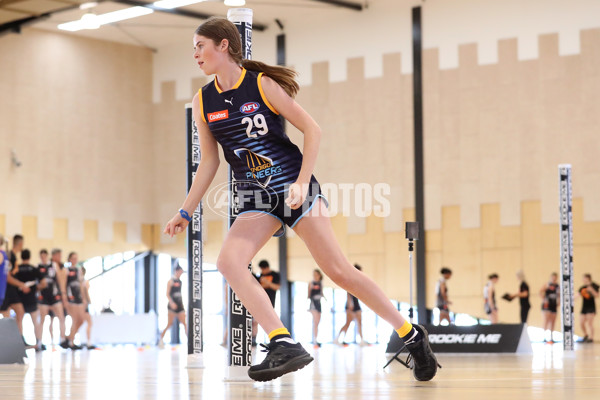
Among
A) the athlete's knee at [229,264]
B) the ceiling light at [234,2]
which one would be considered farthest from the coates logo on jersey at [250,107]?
the ceiling light at [234,2]

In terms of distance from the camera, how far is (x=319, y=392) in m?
4.05

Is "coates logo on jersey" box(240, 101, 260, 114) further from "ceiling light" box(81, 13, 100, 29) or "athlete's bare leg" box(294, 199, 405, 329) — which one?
"ceiling light" box(81, 13, 100, 29)

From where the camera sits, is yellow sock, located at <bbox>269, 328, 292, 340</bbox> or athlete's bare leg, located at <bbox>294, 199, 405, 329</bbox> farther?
athlete's bare leg, located at <bbox>294, 199, 405, 329</bbox>

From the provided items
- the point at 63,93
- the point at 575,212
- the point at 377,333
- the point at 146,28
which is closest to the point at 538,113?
the point at 575,212

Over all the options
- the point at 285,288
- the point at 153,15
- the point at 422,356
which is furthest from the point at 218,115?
the point at 153,15

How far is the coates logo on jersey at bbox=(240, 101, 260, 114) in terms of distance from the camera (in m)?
4.19

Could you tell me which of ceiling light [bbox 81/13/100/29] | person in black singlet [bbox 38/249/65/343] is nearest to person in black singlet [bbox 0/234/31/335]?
person in black singlet [bbox 38/249/65/343]

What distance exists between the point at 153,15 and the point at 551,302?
12036 mm

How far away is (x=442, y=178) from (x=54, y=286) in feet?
31.6

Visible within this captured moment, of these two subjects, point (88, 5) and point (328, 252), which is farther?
point (88, 5)

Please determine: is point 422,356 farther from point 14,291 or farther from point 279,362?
point 14,291

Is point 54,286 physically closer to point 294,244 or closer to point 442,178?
point 294,244

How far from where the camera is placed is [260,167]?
4195mm

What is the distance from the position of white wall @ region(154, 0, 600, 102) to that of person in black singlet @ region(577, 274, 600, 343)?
535cm
